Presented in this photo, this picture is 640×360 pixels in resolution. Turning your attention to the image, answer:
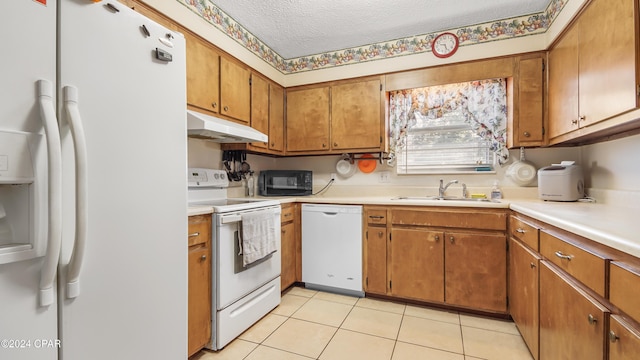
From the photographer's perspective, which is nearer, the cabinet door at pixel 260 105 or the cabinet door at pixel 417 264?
the cabinet door at pixel 417 264

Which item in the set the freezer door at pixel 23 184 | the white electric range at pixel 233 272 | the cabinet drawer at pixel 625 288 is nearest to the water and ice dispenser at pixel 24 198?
the freezer door at pixel 23 184

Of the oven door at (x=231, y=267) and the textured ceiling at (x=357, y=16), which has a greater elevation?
the textured ceiling at (x=357, y=16)

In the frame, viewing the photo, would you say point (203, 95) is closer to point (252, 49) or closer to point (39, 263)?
point (252, 49)

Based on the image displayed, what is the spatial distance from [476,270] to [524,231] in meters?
0.58

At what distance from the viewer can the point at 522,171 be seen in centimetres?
254

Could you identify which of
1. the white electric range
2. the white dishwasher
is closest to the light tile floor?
the white electric range

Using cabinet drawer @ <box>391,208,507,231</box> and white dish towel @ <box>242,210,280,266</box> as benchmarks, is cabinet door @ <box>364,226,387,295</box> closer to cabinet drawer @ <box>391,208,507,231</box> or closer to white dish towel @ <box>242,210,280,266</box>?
cabinet drawer @ <box>391,208,507,231</box>

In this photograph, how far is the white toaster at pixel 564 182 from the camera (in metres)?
2.00

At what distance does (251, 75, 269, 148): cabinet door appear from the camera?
2.67m

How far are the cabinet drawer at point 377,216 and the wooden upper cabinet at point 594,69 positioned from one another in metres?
1.41

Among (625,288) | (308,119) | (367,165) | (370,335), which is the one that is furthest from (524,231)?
(308,119)

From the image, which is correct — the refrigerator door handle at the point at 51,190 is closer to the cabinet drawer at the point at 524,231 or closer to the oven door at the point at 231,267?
the oven door at the point at 231,267

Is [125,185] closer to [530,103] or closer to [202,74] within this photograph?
[202,74]

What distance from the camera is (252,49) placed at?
272cm
